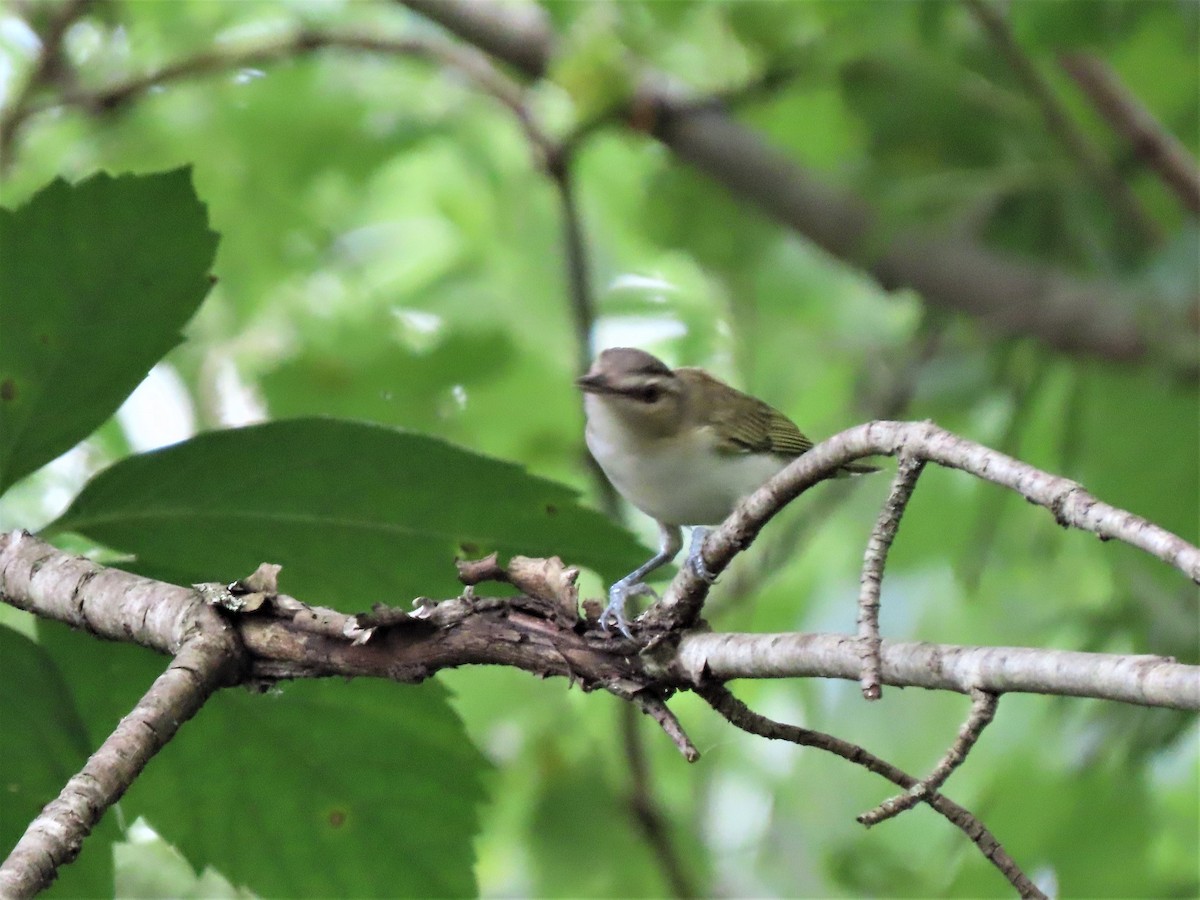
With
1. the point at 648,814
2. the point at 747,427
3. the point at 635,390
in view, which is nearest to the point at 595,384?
the point at 635,390

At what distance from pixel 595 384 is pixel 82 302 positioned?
0.95m

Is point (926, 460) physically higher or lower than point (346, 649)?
higher

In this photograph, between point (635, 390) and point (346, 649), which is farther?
point (635, 390)

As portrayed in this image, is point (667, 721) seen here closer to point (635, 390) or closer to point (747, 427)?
point (635, 390)

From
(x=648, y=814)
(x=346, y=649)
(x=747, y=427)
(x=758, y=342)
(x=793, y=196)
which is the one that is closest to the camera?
(x=346, y=649)

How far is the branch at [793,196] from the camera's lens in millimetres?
3588

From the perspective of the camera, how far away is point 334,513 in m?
1.53

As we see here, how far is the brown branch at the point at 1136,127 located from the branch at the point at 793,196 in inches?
12.1

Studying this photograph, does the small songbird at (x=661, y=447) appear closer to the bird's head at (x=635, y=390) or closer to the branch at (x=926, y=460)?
the bird's head at (x=635, y=390)

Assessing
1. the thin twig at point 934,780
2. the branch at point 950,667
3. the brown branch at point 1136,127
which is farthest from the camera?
the brown branch at point 1136,127

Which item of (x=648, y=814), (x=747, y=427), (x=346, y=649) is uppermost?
(x=346, y=649)

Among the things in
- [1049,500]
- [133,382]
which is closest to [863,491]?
[133,382]

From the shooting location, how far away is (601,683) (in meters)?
1.20

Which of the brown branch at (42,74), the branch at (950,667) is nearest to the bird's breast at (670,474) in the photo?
the branch at (950,667)
